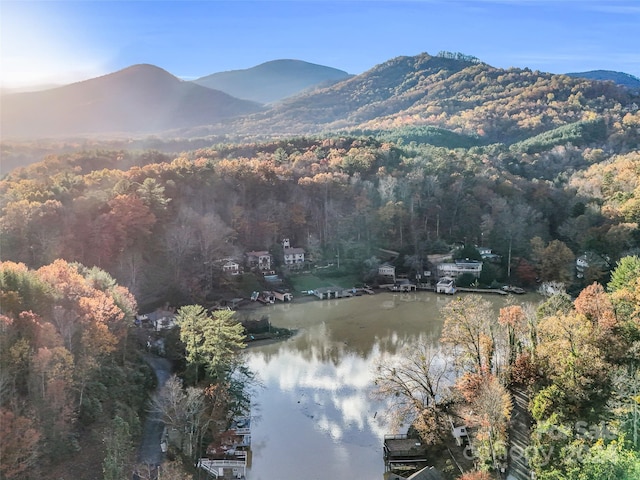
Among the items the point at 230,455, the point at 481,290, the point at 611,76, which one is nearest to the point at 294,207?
the point at 481,290

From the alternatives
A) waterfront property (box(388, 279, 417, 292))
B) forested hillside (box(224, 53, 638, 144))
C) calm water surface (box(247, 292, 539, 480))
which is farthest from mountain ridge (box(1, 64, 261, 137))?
waterfront property (box(388, 279, 417, 292))

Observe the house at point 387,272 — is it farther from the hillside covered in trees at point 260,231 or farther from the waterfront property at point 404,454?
the waterfront property at point 404,454

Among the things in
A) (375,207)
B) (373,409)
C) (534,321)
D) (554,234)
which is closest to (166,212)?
(375,207)

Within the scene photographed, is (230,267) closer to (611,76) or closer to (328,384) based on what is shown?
(328,384)

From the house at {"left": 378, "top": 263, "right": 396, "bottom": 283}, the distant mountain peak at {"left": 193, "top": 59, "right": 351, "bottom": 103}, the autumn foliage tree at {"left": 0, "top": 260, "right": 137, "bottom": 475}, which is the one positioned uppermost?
the distant mountain peak at {"left": 193, "top": 59, "right": 351, "bottom": 103}

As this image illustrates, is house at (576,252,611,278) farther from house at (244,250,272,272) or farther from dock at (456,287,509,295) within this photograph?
house at (244,250,272,272)

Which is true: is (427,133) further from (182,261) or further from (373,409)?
(373,409)

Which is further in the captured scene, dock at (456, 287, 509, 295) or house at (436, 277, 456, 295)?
house at (436, 277, 456, 295)
